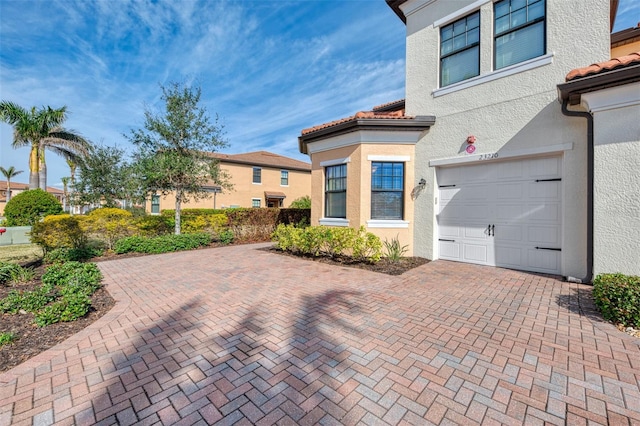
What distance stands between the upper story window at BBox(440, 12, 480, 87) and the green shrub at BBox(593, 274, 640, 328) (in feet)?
18.6

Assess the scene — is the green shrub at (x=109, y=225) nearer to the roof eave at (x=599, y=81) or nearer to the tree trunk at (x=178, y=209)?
the tree trunk at (x=178, y=209)

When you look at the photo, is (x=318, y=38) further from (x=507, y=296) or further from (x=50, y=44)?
(x=507, y=296)

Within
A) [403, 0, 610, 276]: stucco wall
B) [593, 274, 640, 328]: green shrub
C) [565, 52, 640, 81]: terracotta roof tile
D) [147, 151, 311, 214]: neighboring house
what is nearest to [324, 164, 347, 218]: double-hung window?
[403, 0, 610, 276]: stucco wall

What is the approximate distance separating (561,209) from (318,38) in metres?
9.73

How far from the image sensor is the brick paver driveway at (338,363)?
2.21 metres

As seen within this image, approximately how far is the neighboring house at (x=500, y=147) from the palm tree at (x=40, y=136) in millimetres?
17824

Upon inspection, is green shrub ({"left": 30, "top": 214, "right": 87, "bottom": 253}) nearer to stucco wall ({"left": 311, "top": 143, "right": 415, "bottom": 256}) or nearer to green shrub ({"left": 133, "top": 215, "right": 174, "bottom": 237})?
green shrub ({"left": 133, "top": 215, "right": 174, "bottom": 237})

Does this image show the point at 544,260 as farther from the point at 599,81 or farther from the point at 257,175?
the point at 257,175

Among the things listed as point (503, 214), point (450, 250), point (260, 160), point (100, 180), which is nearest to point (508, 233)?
point (503, 214)

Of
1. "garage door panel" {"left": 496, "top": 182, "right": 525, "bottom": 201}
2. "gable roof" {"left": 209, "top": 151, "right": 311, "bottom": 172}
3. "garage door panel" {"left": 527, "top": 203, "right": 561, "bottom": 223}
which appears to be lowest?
"garage door panel" {"left": 527, "top": 203, "right": 561, "bottom": 223}

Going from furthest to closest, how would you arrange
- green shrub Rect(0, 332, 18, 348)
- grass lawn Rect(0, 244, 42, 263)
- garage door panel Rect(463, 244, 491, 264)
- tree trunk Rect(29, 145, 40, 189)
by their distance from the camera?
1. tree trunk Rect(29, 145, 40, 189)
2. grass lawn Rect(0, 244, 42, 263)
3. garage door panel Rect(463, 244, 491, 264)
4. green shrub Rect(0, 332, 18, 348)

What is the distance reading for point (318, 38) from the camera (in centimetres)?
1062

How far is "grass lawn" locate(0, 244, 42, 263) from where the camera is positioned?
28.8ft

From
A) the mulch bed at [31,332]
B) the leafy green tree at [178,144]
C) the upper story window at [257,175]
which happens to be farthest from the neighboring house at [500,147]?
the upper story window at [257,175]
